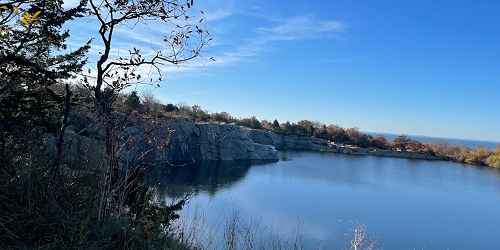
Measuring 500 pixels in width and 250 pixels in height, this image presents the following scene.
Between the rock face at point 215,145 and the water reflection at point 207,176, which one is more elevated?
the rock face at point 215,145

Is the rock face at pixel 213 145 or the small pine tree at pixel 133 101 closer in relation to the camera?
the small pine tree at pixel 133 101

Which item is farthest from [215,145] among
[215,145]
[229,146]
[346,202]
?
[346,202]

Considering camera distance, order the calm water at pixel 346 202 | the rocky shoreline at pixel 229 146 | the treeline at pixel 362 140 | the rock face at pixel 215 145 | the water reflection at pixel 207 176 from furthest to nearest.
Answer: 1. the treeline at pixel 362 140
2. the rock face at pixel 215 145
3. the rocky shoreline at pixel 229 146
4. the water reflection at pixel 207 176
5. the calm water at pixel 346 202

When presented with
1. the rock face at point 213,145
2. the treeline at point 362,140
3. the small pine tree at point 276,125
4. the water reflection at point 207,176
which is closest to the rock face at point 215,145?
the rock face at point 213,145

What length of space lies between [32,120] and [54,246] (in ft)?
8.39

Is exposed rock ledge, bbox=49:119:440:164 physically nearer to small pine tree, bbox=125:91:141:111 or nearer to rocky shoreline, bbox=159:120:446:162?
rocky shoreline, bbox=159:120:446:162

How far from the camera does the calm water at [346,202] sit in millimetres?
14742

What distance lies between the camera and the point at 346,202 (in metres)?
20.9

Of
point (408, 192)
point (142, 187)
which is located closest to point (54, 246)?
point (142, 187)

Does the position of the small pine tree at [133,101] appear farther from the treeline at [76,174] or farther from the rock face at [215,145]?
the rock face at [215,145]

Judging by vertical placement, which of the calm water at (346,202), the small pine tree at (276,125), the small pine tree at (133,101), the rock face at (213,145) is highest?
the small pine tree at (276,125)

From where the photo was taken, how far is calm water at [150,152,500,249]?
48.4ft

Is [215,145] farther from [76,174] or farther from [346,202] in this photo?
[76,174]

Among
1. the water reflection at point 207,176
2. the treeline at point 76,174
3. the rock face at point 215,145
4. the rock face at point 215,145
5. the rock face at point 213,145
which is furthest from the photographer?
the rock face at point 215,145
